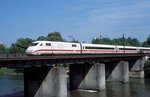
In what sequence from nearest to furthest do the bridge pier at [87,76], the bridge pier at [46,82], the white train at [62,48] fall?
1. the bridge pier at [46,82]
2. the white train at [62,48]
3. the bridge pier at [87,76]

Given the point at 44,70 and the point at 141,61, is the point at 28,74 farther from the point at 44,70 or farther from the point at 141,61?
the point at 141,61

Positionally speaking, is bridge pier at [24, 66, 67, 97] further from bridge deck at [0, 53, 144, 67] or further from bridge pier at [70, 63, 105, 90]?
bridge pier at [70, 63, 105, 90]

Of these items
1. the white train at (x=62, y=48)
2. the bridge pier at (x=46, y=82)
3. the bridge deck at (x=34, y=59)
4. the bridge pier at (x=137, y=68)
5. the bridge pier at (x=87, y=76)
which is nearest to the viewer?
the bridge deck at (x=34, y=59)

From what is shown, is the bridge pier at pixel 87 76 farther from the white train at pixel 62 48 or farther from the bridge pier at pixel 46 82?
the bridge pier at pixel 46 82

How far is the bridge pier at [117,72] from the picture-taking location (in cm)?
9176

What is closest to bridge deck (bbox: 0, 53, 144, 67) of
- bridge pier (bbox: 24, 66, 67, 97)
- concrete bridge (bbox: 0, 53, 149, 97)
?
concrete bridge (bbox: 0, 53, 149, 97)

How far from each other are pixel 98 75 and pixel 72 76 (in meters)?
6.16

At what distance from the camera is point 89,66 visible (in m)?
75.9

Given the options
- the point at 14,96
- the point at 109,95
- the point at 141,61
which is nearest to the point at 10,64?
the point at 14,96

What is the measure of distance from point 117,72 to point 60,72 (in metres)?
38.1

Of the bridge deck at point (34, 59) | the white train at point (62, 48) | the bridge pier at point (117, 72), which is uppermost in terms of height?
the white train at point (62, 48)

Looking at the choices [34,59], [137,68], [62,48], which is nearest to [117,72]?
[137,68]

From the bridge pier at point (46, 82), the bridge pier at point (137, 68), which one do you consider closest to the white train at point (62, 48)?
the bridge pier at point (46, 82)

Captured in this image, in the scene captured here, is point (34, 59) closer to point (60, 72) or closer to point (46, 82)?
point (46, 82)
